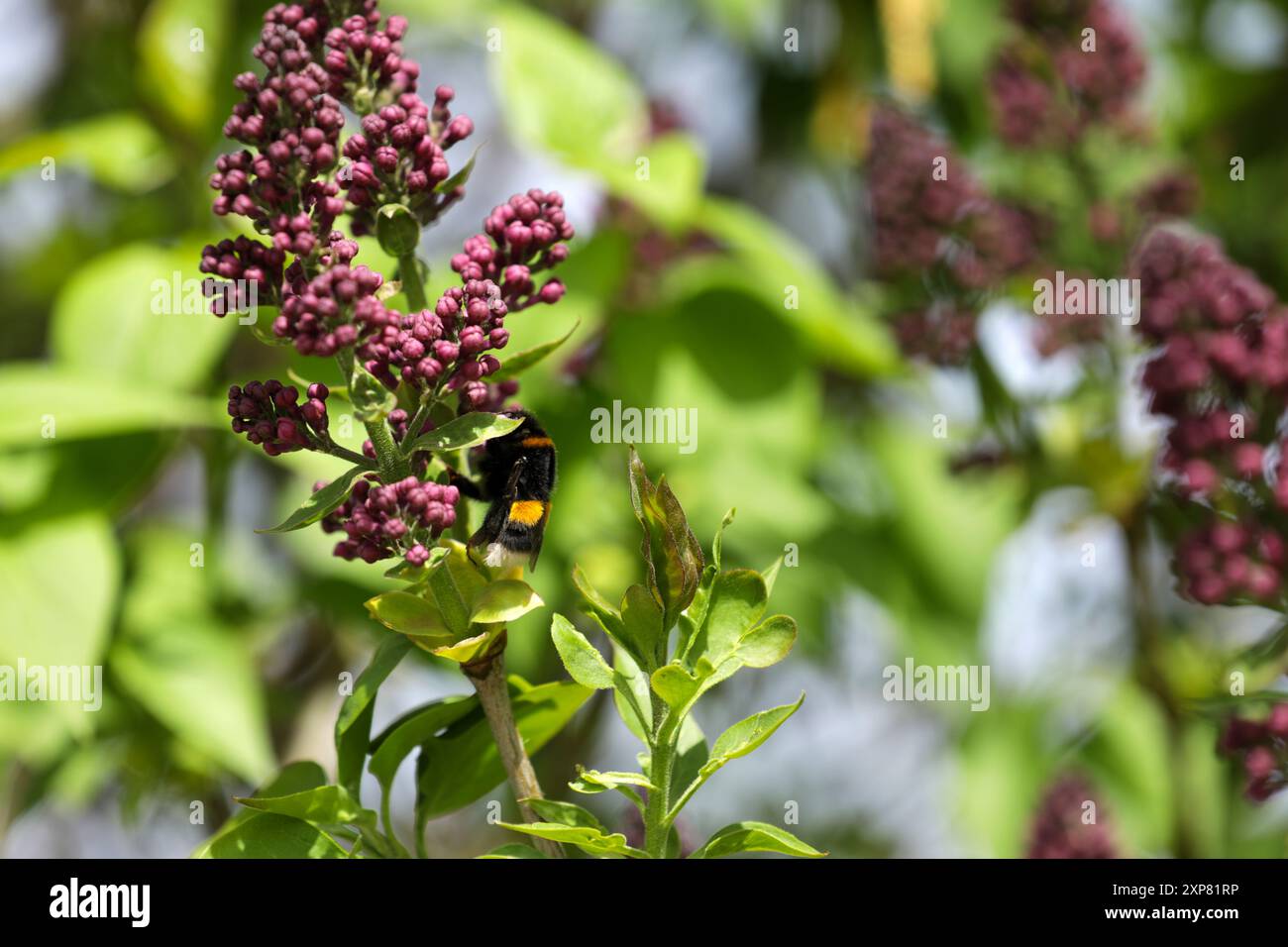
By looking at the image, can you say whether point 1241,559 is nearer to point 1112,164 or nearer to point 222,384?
point 1112,164

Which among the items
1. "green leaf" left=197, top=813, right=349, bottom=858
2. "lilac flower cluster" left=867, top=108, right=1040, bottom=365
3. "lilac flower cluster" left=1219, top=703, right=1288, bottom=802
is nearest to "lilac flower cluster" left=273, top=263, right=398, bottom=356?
"green leaf" left=197, top=813, right=349, bottom=858

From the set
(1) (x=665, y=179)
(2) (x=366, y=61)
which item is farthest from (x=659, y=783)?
(1) (x=665, y=179)

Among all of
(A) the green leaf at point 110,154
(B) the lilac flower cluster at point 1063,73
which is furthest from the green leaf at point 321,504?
(B) the lilac flower cluster at point 1063,73

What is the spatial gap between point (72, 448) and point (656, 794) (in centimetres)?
103

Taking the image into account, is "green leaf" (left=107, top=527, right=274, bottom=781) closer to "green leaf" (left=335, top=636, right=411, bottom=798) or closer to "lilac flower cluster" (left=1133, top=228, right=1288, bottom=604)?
"green leaf" (left=335, top=636, right=411, bottom=798)

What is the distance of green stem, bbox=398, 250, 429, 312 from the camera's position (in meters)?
0.56

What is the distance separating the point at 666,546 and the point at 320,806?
7.6 inches

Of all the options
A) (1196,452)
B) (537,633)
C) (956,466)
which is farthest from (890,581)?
(1196,452)

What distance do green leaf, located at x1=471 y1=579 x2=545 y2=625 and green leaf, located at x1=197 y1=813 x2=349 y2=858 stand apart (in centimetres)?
13

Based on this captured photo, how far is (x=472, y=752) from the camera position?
2.04 feet

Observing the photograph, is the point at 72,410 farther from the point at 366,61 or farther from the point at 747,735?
the point at 747,735

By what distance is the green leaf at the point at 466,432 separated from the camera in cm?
51

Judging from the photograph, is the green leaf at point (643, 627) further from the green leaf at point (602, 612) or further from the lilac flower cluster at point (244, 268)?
the lilac flower cluster at point (244, 268)

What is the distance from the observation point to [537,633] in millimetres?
1487
